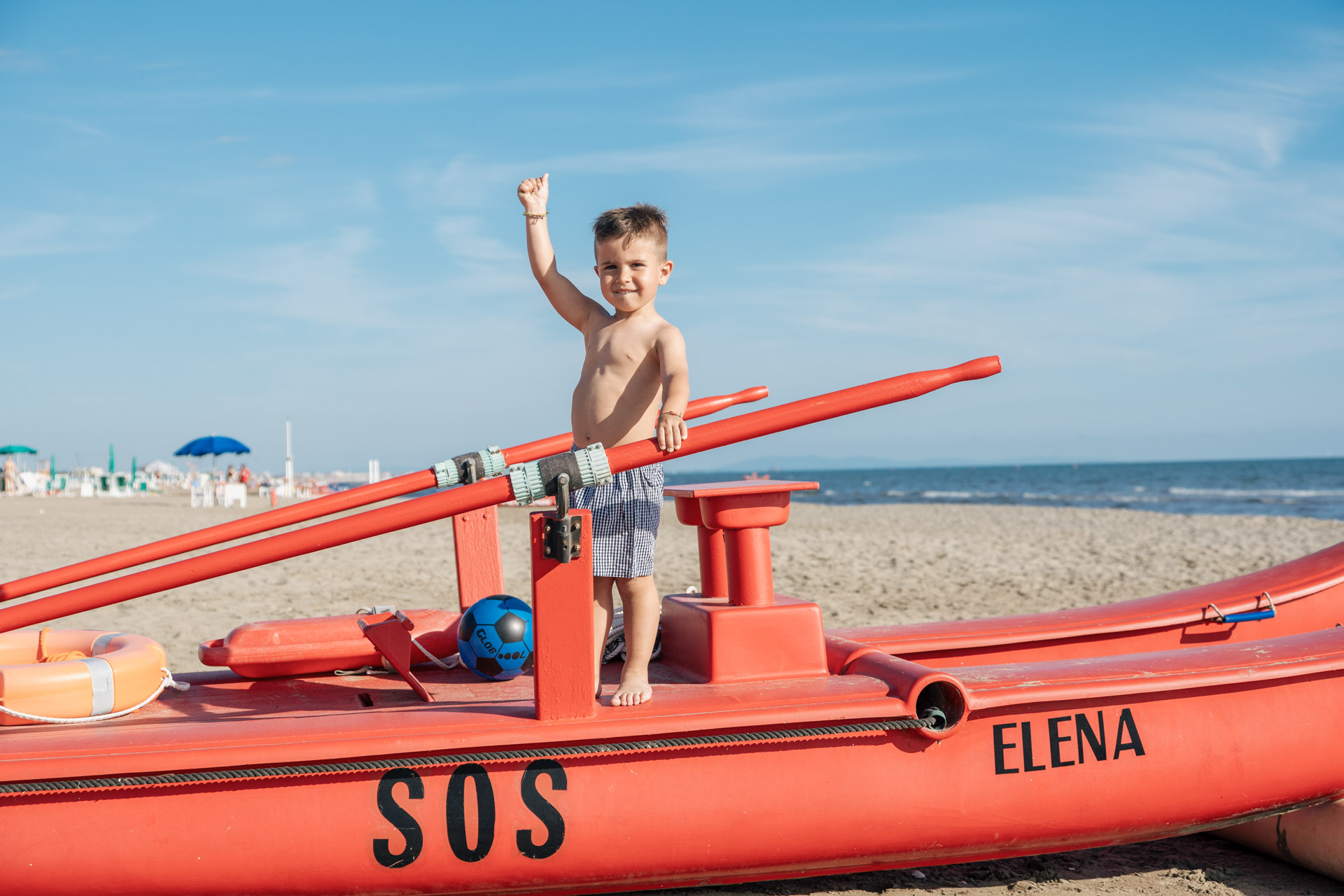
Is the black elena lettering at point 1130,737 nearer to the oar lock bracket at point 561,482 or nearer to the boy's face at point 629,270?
the oar lock bracket at point 561,482

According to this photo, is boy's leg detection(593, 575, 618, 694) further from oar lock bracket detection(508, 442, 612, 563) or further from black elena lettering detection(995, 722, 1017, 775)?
black elena lettering detection(995, 722, 1017, 775)

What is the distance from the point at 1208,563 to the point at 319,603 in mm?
9180

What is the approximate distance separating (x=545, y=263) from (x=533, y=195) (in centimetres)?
22

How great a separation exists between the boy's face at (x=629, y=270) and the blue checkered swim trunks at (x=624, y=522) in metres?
0.51

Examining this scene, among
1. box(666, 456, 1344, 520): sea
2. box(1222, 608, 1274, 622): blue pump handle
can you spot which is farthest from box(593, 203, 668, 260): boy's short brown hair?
box(666, 456, 1344, 520): sea

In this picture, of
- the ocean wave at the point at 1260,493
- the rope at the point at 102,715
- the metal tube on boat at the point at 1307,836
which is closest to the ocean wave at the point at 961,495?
the ocean wave at the point at 1260,493

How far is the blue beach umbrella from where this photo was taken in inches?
1111

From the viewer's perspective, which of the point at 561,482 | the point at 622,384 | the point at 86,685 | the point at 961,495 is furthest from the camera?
the point at 961,495

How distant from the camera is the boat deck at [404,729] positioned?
2312 millimetres

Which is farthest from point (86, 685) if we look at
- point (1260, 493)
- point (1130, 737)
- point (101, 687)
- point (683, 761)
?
point (1260, 493)

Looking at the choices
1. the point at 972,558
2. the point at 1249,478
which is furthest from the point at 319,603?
the point at 1249,478

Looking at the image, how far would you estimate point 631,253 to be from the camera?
2910 millimetres

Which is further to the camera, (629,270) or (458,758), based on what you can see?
(629,270)

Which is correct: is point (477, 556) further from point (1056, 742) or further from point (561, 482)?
point (1056, 742)
